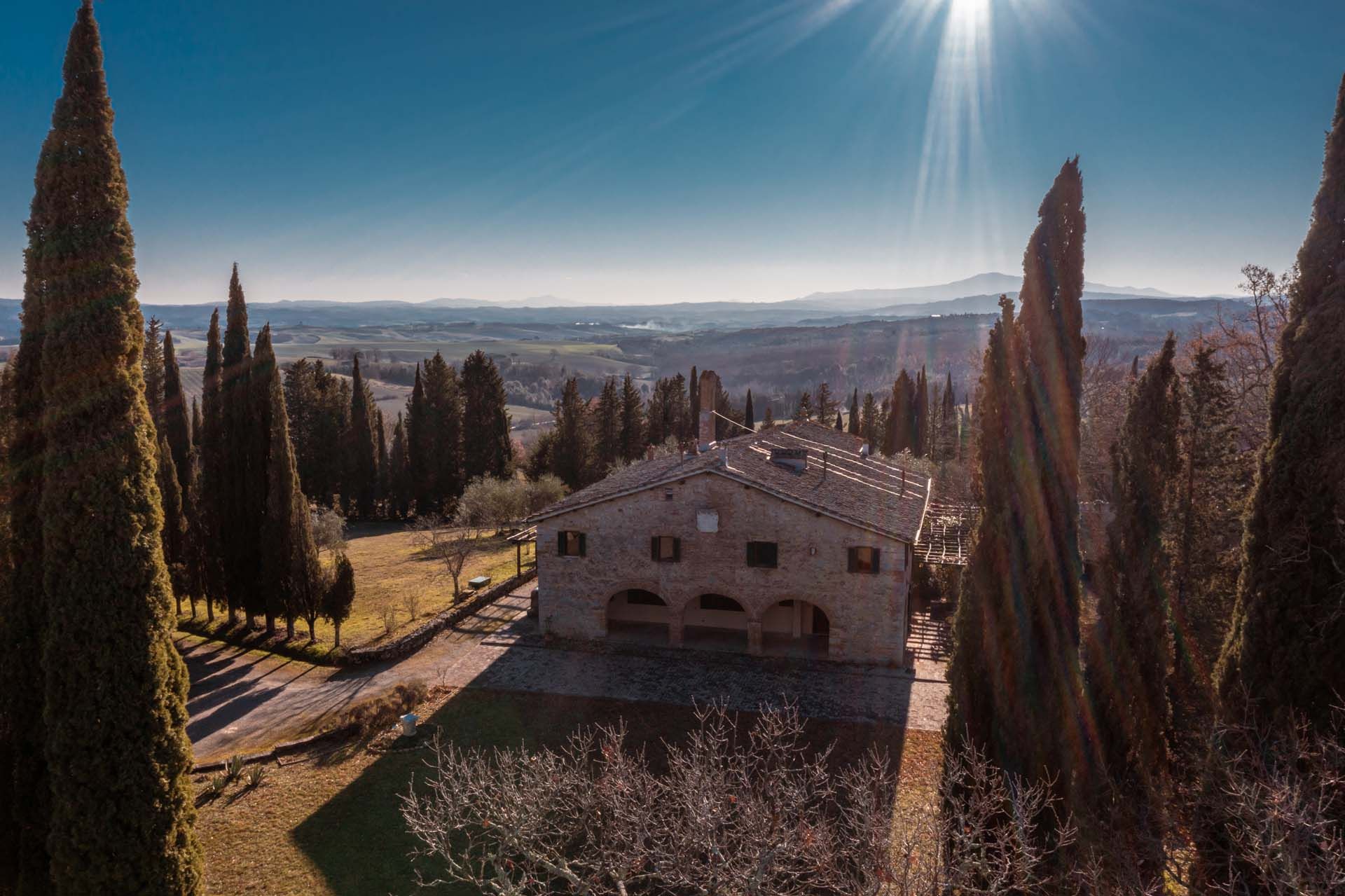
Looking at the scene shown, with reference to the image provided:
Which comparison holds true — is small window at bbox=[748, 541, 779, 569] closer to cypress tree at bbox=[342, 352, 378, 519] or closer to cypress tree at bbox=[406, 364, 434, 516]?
cypress tree at bbox=[406, 364, 434, 516]

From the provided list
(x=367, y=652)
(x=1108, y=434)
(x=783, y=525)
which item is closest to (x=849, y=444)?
(x=1108, y=434)

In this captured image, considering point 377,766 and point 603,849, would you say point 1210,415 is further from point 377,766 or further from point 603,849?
point 377,766

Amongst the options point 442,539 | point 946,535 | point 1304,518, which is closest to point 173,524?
point 442,539

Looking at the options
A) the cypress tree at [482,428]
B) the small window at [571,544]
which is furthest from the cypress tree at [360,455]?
the small window at [571,544]

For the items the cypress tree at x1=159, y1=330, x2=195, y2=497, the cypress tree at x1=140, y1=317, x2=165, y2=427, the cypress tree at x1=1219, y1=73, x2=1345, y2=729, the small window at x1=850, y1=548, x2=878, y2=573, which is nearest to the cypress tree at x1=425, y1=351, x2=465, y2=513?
the cypress tree at x1=140, y1=317, x2=165, y2=427

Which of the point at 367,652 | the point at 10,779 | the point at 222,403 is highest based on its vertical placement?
the point at 222,403

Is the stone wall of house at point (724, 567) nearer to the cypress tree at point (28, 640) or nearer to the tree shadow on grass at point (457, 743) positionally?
the tree shadow on grass at point (457, 743)

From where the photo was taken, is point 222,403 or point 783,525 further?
point 222,403
